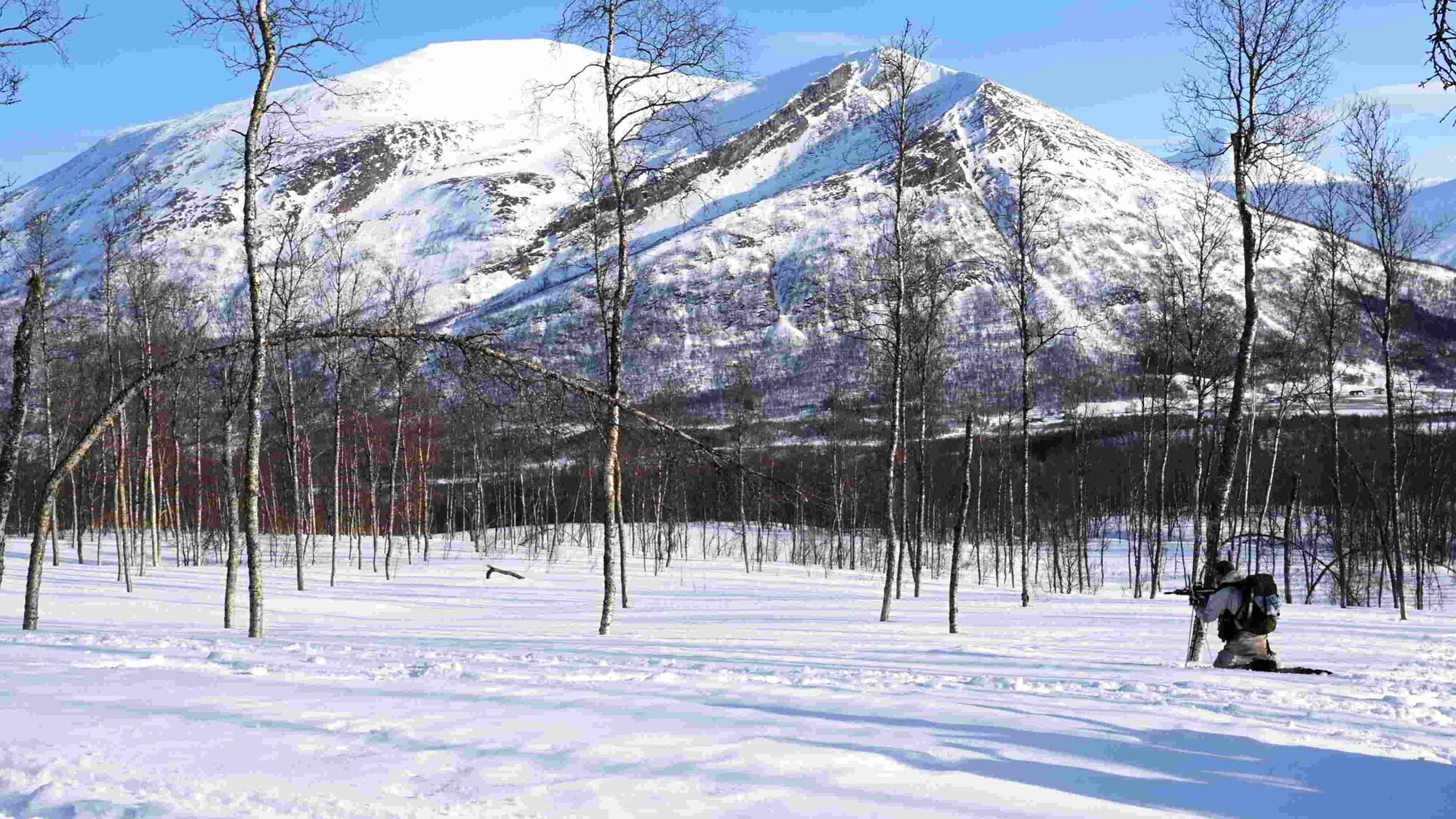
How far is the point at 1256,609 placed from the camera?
1108 centimetres

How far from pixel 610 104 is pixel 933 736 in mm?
14100

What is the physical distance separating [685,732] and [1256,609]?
8099 mm

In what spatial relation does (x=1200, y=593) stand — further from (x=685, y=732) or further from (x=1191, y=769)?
(x=685, y=732)

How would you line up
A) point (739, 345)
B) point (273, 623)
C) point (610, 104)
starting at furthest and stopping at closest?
point (739, 345) < point (273, 623) < point (610, 104)

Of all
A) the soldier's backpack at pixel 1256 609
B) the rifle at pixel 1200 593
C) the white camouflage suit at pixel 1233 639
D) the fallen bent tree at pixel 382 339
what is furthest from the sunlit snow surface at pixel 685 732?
the fallen bent tree at pixel 382 339

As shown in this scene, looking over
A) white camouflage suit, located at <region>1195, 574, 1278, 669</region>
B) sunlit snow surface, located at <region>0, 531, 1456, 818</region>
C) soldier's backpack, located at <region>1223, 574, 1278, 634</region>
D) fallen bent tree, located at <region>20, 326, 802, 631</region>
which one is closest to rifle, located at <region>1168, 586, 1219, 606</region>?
white camouflage suit, located at <region>1195, 574, 1278, 669</region>

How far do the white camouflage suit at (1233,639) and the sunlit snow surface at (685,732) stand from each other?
348 millimetres

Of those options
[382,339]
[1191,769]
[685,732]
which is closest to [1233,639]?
[1191,769]

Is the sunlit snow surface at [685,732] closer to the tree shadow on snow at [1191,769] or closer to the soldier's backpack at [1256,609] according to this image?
the tree shadow on snow at [1191,769]

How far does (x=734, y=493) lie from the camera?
10672 mm

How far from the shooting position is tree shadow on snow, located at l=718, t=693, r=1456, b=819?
5.55m

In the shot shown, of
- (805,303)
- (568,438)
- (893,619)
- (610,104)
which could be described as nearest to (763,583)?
(893,619)

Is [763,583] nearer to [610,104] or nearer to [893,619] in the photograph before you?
[893,619]

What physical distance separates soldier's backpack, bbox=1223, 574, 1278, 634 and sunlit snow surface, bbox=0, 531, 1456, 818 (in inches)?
25.5
